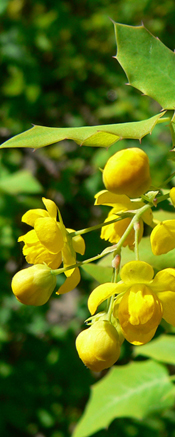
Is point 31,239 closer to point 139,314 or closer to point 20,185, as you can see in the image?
point 139,314

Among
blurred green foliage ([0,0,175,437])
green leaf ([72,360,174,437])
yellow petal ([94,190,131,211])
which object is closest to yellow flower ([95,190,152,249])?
yellow petal ([94,190,131,211])

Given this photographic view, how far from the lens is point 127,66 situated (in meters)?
0.91

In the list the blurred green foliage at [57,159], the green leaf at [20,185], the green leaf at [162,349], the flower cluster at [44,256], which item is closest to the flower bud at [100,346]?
the flower cluster at [44,256]

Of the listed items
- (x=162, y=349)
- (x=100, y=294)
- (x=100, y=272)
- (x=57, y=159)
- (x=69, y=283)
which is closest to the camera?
(x=100, y=294)

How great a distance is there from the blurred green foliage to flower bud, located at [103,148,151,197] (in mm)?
1170

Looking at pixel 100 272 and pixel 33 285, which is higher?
pixel 33 285

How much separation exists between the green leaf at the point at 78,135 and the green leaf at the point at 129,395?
3.25 feet

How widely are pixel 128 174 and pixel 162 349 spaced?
90 cm

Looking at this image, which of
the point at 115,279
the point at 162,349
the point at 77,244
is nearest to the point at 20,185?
the point at 162,349

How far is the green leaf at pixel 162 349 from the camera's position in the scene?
56.6 inches

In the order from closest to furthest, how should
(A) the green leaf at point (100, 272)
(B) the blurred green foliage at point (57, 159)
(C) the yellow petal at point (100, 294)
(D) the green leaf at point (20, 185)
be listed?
(C) the yellow petal at point (100, 294), (A) the green leaf at point (100, 272), (D) the green leaf at point (20, 185), (B) the blurred green foliage at point (57, 159)

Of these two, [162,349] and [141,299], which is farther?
[162,349]

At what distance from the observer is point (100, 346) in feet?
2.53

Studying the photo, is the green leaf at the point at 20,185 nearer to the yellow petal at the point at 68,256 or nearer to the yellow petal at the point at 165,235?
the yellow petal at the point at 68,256
